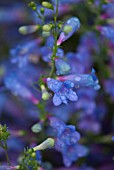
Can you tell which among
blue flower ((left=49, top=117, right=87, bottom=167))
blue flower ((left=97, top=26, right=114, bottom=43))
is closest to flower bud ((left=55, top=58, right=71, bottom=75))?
blue flower ((left=49, top=117, right=87, bottom=167))

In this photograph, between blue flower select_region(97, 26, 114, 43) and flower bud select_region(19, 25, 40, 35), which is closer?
flower bud select_region(19, 25, 40, 35)

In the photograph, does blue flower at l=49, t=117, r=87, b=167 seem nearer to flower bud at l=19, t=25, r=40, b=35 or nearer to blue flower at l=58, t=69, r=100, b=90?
blue flower at l=58, t=69, r=100, b=90

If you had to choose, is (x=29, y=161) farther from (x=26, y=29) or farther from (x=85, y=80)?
(x=26, y=29)

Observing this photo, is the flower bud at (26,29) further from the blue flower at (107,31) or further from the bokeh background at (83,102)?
the blue flower at (107,31)

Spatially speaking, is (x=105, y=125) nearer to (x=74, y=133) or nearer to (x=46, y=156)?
(x=46, y=156)

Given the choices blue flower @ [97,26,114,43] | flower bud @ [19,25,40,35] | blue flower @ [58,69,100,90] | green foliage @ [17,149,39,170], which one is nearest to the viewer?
green foliage @ [17,149,39,170]

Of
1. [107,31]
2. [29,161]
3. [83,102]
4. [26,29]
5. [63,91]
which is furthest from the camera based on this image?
[83,102]

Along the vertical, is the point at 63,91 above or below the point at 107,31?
below

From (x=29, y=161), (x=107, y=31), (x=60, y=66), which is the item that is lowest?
(x=29, y=161)

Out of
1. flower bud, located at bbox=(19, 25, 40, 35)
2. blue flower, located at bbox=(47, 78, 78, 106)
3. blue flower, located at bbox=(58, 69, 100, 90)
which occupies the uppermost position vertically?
flower bud, located at bbox=(19, 25, 40, 35)

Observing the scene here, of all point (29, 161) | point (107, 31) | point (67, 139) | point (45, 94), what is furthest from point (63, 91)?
point (107, 31)
